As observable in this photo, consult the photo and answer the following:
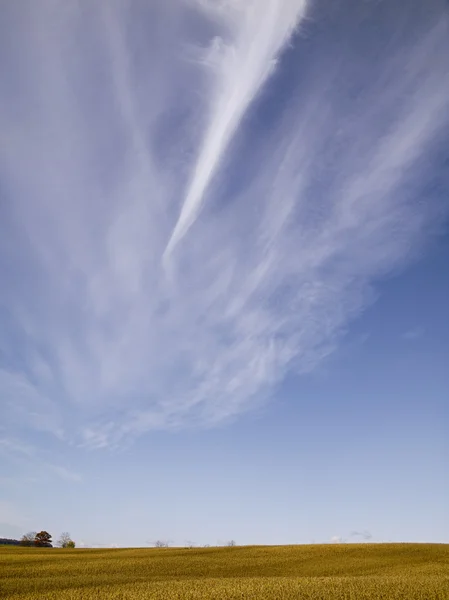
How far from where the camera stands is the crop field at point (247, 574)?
1101 inches

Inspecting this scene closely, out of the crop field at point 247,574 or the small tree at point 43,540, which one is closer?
the crop field at point 247,574

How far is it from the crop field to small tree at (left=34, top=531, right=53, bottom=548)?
71850mm

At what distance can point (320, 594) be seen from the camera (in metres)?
27.2

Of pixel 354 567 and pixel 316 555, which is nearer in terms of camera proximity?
pixel 354 567

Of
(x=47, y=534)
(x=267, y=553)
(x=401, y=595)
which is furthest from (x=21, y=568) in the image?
(x=47, y=534)

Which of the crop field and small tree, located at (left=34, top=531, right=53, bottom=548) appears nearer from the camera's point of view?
the crop field

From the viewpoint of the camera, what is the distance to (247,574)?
4147 cm

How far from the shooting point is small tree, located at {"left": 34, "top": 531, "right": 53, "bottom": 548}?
115500 mm

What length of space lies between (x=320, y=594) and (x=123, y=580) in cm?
1774

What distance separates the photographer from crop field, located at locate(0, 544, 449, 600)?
91.7ft

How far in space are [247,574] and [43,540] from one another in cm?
9754

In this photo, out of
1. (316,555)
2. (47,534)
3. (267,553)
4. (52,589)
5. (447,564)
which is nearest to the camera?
(52,589)

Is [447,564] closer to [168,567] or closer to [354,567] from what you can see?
[354,567]

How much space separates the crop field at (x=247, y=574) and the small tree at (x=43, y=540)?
7185 cm
